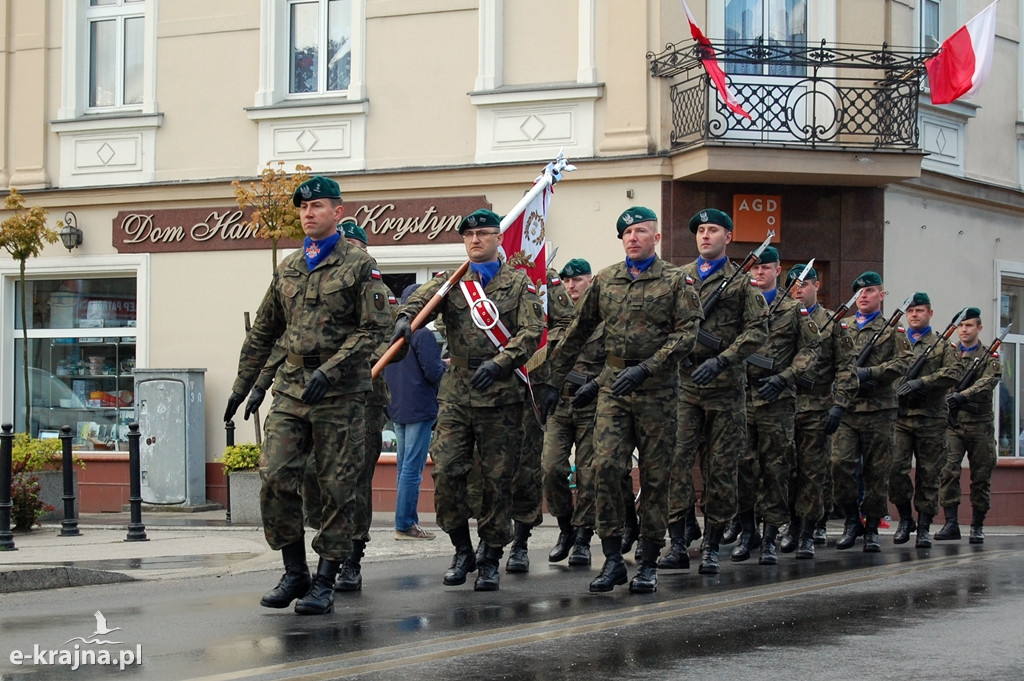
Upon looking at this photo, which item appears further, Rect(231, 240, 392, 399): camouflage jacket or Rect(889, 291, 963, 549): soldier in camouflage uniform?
Rect(889, 291, 963, 549): soldier in camouflage uniform

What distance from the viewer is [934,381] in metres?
13.0

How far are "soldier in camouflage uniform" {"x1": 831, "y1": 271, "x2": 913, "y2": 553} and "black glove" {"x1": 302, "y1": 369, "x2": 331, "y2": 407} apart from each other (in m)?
5.76

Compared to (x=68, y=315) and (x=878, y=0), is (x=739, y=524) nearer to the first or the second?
(x=878, y=0)

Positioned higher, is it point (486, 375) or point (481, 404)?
point (486, 375)

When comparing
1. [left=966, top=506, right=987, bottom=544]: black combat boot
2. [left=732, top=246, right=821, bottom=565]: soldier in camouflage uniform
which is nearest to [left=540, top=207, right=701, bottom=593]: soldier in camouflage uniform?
[left=732, top=246, right=821, bottom=565]: soldier in camouflage uniform

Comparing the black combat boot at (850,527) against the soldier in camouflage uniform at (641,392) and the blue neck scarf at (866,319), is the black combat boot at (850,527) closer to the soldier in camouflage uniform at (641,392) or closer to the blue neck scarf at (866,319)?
the blue neck scarf at (866,319)

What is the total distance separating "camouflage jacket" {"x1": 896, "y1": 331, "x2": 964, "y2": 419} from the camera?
1298 centimetres

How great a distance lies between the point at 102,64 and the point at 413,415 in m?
9.14

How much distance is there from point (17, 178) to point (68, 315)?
1840 millimetres

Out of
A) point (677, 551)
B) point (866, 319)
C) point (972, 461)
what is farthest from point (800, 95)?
point (677, 551)

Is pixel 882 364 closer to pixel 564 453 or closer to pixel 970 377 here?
pixel 970 377

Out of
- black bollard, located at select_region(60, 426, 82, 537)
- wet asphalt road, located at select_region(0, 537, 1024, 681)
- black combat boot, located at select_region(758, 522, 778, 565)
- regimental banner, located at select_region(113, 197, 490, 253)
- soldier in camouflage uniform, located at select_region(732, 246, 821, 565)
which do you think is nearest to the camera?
wet asphalt road, located at select_region(0, 537, 1024, 681)

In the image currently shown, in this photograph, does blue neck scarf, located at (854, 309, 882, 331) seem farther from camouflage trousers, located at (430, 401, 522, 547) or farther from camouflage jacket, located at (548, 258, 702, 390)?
camouflage trousers, located at (430, 401, 522, 547)

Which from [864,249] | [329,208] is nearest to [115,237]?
[864,249]
